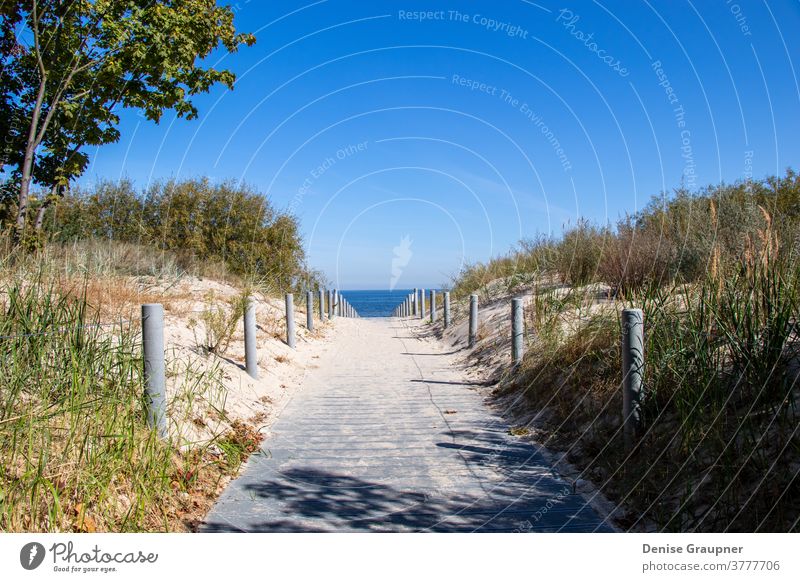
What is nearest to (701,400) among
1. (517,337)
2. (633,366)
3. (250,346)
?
(633,366)

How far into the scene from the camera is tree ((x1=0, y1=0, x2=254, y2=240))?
10.7 m

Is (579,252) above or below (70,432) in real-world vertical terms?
above

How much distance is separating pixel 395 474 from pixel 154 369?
6.65 ft

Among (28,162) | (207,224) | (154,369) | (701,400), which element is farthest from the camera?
(207,224)

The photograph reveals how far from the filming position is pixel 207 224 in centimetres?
1939

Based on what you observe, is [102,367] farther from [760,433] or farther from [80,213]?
[80,213]

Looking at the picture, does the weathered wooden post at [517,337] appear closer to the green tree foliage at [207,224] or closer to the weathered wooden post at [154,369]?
the weathered wooden post at [154,369]

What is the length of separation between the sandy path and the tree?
7.76 m

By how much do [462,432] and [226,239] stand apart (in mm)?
15687


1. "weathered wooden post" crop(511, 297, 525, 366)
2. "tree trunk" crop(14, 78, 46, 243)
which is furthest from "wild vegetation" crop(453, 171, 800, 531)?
"tree trunk" crop(14, 78, 46, 243)
